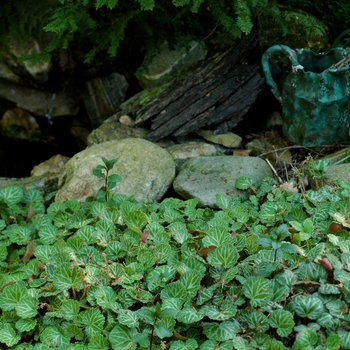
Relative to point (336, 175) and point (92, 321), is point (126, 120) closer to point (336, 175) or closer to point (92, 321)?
point (336, 175)

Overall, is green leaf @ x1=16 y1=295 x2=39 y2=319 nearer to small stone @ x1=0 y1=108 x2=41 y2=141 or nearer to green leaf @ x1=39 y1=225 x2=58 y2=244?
green leaf @ x1=39 y1=225 x2=58 y2=244

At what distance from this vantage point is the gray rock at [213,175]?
319 centimetres

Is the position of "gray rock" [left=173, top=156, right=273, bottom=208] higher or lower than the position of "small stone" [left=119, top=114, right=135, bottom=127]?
lower

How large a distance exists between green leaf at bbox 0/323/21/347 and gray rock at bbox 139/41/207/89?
261cm

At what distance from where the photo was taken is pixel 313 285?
2.14 meters

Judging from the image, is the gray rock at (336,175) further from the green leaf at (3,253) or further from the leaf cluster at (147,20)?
the green leaf at (3,253)

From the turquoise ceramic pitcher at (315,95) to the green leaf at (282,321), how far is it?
1901 millimetres

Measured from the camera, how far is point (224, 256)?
90.8 inches

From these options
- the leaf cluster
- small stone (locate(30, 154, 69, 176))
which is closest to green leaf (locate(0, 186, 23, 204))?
small stone (locate(30, 154, 69, 176))

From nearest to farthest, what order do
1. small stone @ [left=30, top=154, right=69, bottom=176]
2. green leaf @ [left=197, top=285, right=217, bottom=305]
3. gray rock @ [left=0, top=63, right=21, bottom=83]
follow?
1. green leaf @ [left=197, top=285, right=217, bottom=305]
2. small stone @ [left=30, top=154, right=69, bottom=176]
3. gray rock @ [left=0, top=63, right=21, bottom=83]

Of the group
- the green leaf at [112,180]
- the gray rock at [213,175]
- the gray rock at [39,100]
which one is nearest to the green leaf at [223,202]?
the gray rock at [213,175]

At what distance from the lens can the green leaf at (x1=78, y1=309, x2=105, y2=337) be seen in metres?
2.19

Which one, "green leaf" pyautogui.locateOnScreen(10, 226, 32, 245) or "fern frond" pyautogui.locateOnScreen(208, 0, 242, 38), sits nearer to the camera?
"green leaf" pyautogui.locateOnScreen(10, 226, 32, 245)

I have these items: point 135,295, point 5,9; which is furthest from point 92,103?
point 135,295
